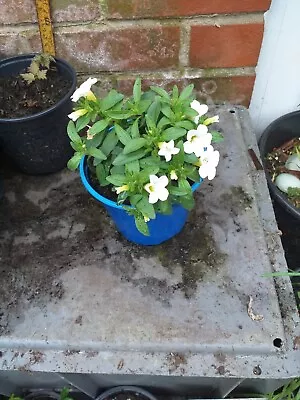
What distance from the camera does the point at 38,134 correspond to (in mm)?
932

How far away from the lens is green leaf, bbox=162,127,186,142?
0.77 meters

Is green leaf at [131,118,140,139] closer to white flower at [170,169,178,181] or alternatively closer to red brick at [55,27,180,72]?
white flower at [170,169,178,181]

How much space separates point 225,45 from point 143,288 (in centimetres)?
51

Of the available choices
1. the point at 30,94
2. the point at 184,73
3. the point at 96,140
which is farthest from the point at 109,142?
the point at 184,73

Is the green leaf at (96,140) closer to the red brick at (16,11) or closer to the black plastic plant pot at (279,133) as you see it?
the red brick at (16,11)

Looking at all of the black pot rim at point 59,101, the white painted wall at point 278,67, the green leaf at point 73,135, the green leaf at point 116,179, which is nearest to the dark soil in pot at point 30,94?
the black pot rim at point 59,101

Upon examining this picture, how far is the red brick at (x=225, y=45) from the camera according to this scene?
99 centimetres

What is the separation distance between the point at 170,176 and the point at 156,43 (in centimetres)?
36

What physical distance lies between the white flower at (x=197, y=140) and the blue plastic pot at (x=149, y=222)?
0.29 ft

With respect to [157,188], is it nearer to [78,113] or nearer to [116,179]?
[116,179]

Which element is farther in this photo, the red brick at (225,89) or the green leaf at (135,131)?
the red brick at (225,89)

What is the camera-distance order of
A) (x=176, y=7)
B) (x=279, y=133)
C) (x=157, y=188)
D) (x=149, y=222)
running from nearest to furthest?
(x=157, y=188) < (x=149, y=222) < (x=176, y=7) < (x=279, y=133)

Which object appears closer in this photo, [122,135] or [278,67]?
[122,135]

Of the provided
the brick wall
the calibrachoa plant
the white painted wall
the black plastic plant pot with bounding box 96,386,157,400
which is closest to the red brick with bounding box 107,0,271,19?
the brick wall
